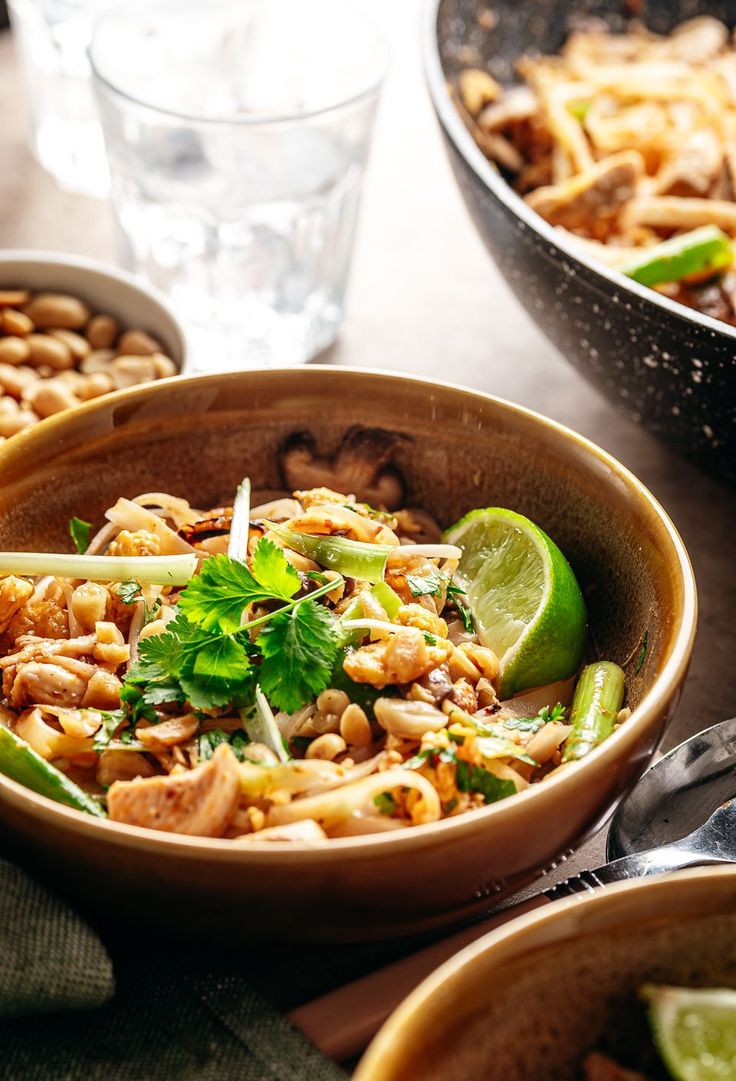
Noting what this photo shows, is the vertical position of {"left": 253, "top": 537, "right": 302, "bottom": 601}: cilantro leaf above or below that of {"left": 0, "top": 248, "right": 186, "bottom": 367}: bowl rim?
above

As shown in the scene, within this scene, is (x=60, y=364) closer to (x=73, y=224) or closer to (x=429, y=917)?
(x=73, y=224)

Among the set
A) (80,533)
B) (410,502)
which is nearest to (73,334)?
(80,533)

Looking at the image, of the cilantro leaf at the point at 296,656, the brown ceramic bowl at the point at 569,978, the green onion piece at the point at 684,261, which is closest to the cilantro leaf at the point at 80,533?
the cilantro leaf at the point at 296,656

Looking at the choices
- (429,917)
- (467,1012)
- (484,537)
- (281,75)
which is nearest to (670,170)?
(281,75)

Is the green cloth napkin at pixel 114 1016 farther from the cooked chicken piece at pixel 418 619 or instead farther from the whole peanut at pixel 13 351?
the whole peanut at pixel 13 351

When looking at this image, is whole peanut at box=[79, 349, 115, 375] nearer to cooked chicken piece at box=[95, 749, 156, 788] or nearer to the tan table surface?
the tan table surface

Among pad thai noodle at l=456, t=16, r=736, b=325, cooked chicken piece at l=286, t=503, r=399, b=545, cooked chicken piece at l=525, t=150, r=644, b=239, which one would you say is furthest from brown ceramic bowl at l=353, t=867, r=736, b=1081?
cooked chicken piece at l=525, t=150, r=644, b=239
